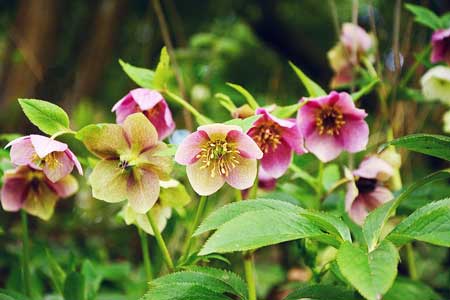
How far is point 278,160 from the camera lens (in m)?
0.73

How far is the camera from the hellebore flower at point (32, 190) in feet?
2.52

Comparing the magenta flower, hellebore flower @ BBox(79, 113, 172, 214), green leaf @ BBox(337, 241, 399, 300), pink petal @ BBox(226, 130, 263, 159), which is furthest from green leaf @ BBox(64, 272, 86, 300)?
the magenta flower

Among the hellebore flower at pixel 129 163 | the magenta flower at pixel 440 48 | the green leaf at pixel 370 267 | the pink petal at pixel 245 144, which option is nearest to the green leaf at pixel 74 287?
the hellebore flower at pixel 129 163

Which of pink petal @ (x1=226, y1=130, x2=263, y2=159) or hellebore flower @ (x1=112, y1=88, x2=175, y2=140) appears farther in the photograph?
hellebore flower @ (x1=112, y1=88, x2=175, y2=140)

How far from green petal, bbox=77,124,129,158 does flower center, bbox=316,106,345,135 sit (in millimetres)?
267

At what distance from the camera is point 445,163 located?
1.50 metres

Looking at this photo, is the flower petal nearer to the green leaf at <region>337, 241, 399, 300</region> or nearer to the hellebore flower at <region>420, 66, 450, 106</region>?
the green leaf at <region>337, 241, 399, 300</region>

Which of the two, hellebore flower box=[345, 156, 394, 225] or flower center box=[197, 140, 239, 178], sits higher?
flower center box=[197, 140, 239, 178]

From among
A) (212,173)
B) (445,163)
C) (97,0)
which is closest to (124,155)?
(212,173)

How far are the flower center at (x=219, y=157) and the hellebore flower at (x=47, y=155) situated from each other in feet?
0.45

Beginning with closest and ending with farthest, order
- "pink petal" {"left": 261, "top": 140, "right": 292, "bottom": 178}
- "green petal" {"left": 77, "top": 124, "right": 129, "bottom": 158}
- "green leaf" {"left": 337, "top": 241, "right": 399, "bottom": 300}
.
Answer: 1. "green leaf" {"left": 337, "top": 241, "right": 399, "bottom": 300}
2. "green petal" {"left": 77, "top": 124, "right": 129, "bottom": 158}
3. "pink petal" {"left": 261, "top": 140, "right": 292, "bottom": 178}

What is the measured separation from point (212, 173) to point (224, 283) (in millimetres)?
129

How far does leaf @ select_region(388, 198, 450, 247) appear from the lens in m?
0.45

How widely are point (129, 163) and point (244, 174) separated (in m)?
0.13
